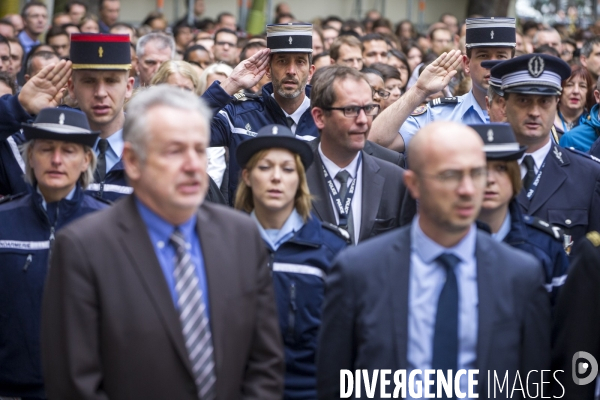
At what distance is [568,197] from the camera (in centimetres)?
568

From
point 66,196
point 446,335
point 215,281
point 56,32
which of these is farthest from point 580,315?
point 56,32

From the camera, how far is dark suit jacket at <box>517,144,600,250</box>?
18.5 feet

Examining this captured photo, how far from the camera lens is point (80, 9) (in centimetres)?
1677

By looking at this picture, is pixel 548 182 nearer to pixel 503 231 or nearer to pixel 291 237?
pixel 503 231

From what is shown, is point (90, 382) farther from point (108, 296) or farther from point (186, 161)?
point (186, 161)

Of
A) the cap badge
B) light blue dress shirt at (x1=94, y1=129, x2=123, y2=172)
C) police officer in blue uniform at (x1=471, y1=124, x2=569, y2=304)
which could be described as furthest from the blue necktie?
light blue dress shirt at (x1=94, y1=129, x2=123, y2=172)

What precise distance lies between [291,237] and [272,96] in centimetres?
249

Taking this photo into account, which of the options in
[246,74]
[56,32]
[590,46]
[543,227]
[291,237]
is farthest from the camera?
[56,32]

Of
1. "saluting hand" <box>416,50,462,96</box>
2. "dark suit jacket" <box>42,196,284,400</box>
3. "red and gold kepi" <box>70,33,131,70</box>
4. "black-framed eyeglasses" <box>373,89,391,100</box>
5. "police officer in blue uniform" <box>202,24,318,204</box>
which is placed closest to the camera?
"dark suit jacket" <box>42,196,284,400</box>

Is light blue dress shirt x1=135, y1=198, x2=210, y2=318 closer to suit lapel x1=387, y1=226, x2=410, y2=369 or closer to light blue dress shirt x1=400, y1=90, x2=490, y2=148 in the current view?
suit lapel x1=387, y1=226, x2=410, y2=369

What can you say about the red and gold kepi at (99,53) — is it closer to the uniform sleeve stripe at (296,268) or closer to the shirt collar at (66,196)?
the shirt collar at (66,196)

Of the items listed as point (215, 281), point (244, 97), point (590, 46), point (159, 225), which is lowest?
point (215, 281)

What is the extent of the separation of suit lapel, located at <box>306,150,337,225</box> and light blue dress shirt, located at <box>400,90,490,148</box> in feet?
4.46

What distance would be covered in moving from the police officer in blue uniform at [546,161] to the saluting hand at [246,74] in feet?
6.34
